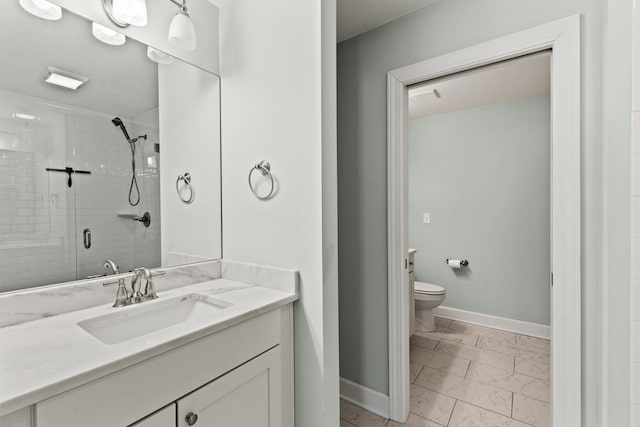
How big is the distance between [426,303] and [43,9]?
3.18 meters

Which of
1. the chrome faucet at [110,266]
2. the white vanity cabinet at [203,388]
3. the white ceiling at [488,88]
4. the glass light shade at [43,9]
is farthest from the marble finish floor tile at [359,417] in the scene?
the glass light shade at [43,9]

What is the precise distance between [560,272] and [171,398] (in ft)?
5.33

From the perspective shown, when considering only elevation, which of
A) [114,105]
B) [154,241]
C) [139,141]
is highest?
[114,105]

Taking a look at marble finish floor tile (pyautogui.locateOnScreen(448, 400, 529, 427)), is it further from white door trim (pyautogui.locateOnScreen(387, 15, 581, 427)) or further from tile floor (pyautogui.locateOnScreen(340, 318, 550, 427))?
white door trim (pyautogui.locateOnScreen(387, 15, 581, 427))

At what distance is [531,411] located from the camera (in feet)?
5.88

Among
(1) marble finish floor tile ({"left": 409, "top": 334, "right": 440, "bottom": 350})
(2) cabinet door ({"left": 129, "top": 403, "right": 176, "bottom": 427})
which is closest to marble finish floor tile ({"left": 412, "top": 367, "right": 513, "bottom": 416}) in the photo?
(1) marble finish floor tile ({"left": 409, "top": 334, "right": 440, "bottom": 350})

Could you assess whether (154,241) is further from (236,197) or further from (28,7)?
(28,7)

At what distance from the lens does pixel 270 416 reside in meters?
1.15

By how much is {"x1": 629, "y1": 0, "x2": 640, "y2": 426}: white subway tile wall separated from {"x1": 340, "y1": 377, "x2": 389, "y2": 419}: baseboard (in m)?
1.13

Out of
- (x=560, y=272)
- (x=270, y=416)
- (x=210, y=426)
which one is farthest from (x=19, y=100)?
(x=560, y=272)

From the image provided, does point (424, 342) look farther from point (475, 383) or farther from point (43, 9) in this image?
point (43, 9)

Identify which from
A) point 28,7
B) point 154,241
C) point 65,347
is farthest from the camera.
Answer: point 154,241

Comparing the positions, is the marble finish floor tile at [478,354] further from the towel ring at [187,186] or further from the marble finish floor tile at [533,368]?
the towel ring at [187,186]

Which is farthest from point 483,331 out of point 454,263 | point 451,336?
point 454,263
